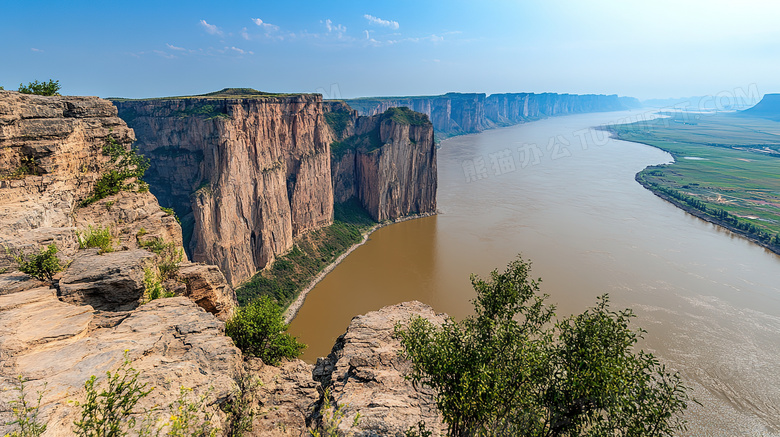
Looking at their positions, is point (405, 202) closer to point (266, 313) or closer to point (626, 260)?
point (626, 260)

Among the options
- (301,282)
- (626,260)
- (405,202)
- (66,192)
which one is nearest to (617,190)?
(626,260)

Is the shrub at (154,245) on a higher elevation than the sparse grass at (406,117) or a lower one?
lower

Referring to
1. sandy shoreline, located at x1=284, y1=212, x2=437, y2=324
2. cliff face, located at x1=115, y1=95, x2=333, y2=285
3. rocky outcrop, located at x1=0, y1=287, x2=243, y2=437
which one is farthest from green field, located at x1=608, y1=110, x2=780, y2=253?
rocky outcrop, located at x1=0, y1=287, x2=243, y2=437

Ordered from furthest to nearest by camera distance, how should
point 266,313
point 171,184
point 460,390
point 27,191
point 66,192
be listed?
point 171,184, point 266,313, point 66,192, point 27,191, point 460,390

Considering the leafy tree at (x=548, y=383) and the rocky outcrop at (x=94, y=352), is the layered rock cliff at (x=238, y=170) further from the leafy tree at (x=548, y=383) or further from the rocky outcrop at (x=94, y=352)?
the leafy tree at (x=548, y=383)

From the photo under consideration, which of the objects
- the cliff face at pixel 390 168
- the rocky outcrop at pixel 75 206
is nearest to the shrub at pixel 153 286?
the rocky outcrop at pixel 75 206

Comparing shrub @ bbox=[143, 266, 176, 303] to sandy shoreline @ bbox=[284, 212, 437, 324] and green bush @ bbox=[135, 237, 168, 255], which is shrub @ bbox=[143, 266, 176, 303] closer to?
green bush @ bbox=[135, 237, 168, 255]
